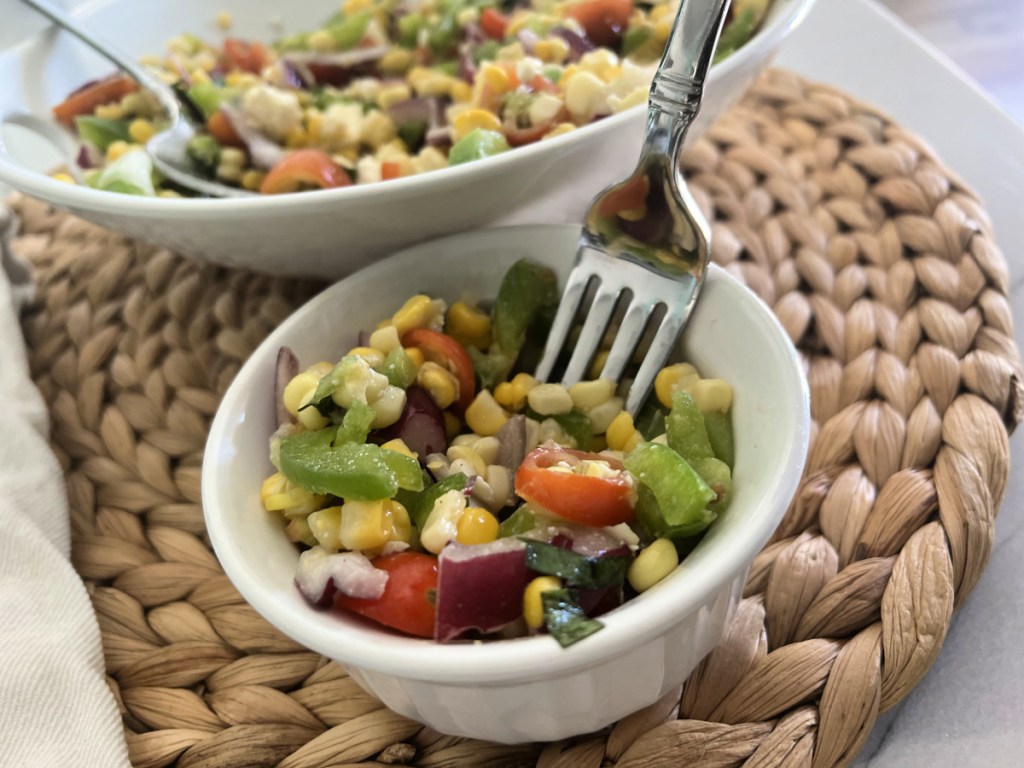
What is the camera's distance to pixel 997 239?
1746mm

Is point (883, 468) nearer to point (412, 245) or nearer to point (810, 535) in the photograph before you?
point (810, 535)

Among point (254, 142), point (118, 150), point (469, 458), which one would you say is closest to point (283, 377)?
point (469, 458)

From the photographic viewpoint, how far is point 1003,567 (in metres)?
1.28

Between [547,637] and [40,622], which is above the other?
[547,637]

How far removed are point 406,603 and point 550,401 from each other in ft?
1.22

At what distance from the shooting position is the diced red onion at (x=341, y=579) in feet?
3.15

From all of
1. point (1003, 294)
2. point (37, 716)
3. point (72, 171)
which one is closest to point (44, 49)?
point (72, 171)

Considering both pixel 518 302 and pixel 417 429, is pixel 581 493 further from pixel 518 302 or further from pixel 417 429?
pixel 518 302

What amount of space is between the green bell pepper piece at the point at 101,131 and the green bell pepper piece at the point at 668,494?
1.33 meters

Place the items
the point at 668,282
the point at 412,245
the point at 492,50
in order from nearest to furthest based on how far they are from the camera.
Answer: the point at 668,282 < the point at 412,245 < the point at 492,50

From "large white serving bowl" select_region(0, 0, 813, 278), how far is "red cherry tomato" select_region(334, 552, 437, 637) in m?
0.58

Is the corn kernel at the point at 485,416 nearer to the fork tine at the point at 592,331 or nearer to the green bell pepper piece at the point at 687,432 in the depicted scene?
the fork tine at the point at 592,331

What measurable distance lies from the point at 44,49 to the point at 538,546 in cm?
158

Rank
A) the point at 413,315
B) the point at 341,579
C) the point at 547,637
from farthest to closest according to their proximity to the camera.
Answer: the point at 413,315 < the point at 341,579 < the point at 547,637
